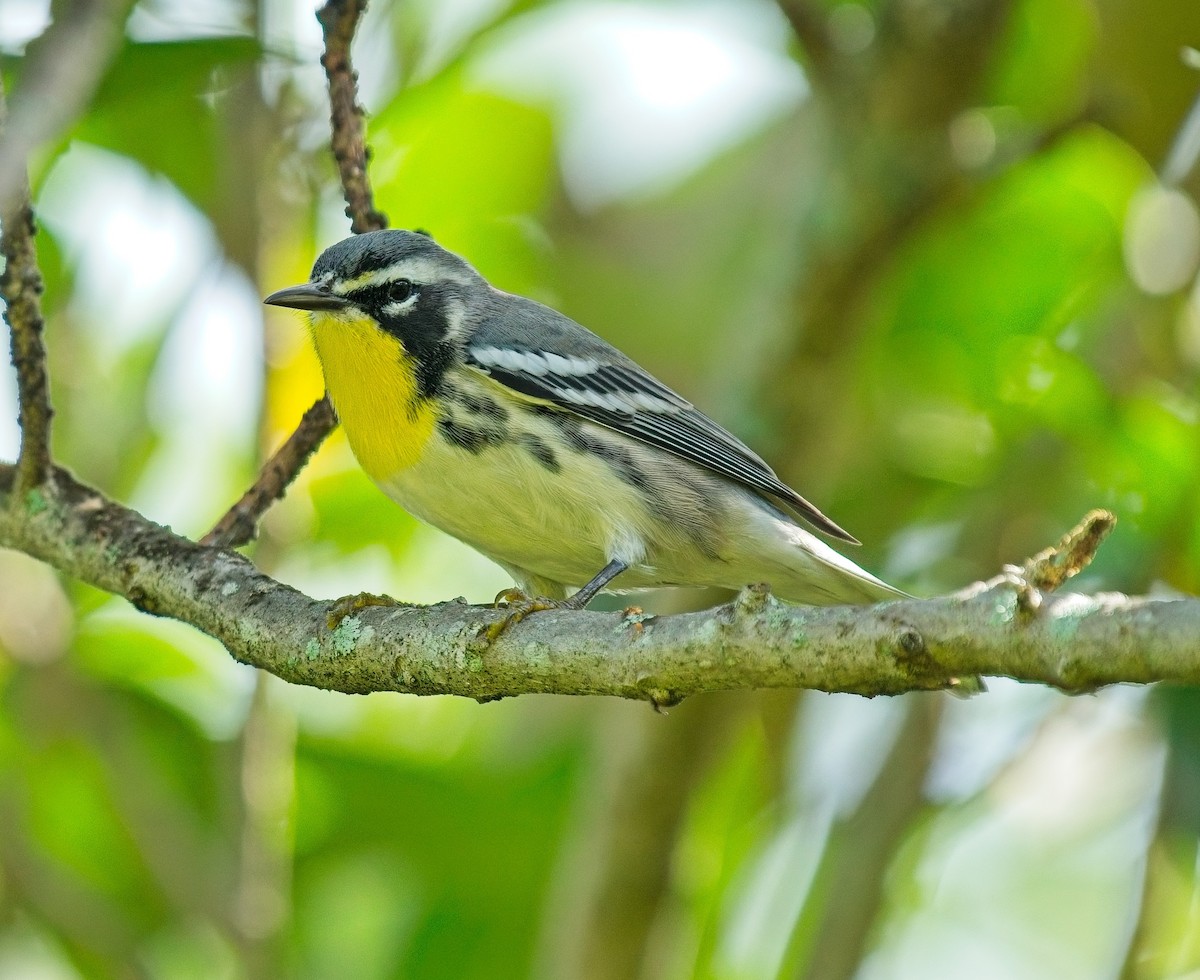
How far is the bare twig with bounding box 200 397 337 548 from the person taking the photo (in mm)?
3768

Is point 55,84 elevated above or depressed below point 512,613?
above

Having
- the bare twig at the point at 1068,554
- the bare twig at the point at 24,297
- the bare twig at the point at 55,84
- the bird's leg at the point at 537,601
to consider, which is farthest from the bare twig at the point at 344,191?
the bare twig at the point at 1068,554

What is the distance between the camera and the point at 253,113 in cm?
504

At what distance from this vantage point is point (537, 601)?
3.42 meters

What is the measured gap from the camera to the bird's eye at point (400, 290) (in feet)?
15.1

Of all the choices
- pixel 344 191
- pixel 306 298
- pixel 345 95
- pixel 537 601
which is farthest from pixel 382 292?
pixel 537 601

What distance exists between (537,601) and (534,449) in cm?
95

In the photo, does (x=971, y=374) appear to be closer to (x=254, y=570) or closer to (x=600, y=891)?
(x=600, y=891)

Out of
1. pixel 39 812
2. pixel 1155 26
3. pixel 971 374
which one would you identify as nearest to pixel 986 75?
pixel 1155 26

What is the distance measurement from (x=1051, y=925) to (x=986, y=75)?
14.0 ft

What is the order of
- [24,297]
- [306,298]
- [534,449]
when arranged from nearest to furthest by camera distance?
[24,297], [534,449], [306,298]

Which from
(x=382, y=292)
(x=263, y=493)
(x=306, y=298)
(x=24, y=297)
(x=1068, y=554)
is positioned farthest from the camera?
(x=382, y=292)

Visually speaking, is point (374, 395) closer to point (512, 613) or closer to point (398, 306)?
point (398, 306)

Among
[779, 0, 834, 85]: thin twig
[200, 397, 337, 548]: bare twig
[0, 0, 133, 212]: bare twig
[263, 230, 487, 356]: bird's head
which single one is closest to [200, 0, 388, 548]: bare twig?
[200, 397, 337, 548]: bare twig
